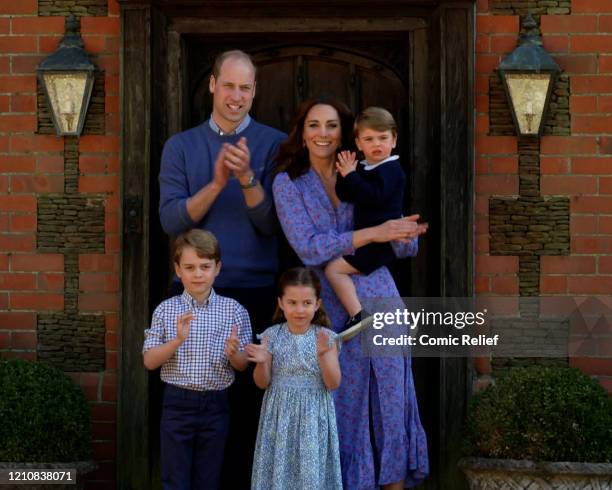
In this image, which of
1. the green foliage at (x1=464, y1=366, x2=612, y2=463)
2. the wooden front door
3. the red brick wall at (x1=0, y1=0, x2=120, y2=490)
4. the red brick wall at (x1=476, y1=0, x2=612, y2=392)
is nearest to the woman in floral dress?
the green foliage at (x1=464, y1=366, x2=612, y2=463)

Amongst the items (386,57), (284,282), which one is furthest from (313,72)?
(284,282)

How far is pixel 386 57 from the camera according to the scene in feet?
19.4

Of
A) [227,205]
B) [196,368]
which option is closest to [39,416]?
[196,368]

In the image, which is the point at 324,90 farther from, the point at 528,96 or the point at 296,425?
the point at 296,425

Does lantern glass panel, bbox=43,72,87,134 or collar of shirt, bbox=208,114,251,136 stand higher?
lantern glass panel, bbox=43,72,87,134

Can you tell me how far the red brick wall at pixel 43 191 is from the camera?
5.74m

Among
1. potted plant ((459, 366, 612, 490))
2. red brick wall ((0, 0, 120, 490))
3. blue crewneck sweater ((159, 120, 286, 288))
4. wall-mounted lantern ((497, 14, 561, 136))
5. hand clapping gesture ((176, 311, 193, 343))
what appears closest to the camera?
hand clapping gesture ((176, 311, 193, 343))

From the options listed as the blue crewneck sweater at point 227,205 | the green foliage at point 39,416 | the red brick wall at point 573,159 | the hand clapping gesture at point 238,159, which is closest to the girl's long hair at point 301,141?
the blue crewneck sweater at point 227,205

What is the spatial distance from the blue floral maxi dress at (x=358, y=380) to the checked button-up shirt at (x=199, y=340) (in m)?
0.41

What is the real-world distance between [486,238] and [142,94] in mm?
1781

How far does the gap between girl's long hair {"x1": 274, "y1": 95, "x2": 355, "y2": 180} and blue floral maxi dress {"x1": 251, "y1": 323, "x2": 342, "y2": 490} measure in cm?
70

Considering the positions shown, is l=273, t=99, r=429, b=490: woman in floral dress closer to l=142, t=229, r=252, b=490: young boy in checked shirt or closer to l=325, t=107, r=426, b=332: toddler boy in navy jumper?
l=325, t=107, r=426, b=332: toddler boy in navy jumper

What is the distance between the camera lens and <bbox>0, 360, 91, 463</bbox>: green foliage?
16.7 ft

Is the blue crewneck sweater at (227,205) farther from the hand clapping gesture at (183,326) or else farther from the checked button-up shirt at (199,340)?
the hand clapping gesture at (183,326)
